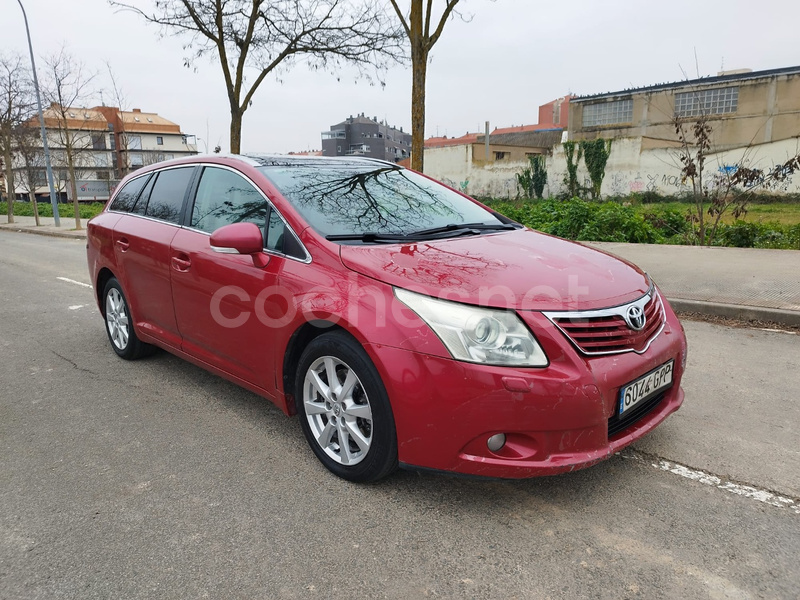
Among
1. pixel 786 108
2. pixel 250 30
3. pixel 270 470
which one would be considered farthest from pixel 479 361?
pixel 786 108

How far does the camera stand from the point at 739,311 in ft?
18.9

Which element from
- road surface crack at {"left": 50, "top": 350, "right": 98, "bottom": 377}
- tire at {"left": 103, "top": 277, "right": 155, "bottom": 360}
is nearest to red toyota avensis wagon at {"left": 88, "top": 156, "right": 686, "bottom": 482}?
tire at {"left": 103, "top": 277, "right": 155, "bottom": 360}

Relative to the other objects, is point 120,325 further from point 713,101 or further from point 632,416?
point 713,101

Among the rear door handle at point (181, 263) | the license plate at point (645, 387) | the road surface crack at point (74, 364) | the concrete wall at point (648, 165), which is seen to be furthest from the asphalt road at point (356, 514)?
the concrete wall at point (648, 165)

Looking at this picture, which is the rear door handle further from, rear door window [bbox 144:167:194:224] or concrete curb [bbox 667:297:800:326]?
concrete curb [bbox 667:297:800:326]

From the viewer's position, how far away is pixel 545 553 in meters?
2.25

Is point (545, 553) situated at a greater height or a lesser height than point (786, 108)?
lesser

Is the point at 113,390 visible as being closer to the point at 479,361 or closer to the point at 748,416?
the point at 479,361

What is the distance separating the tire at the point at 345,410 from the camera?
8.29ft

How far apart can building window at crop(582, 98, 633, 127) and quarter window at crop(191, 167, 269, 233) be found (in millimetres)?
42194

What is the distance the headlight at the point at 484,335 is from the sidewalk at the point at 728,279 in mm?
4417

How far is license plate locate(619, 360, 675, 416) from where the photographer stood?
2.47 m

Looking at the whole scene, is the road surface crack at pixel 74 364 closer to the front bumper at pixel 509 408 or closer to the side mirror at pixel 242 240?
the side mirror at pixel 242 240

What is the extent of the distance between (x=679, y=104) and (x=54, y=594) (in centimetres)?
4281
